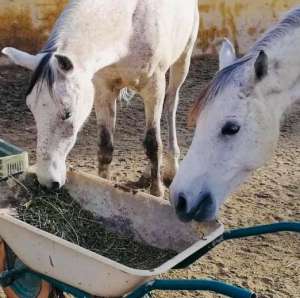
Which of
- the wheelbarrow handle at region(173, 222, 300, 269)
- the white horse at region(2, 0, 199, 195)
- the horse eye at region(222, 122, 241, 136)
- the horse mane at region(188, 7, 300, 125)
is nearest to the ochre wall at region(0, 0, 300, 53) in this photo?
the white horse at region(2, 0, 199, 195)

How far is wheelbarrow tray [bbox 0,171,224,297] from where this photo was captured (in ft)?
6.63

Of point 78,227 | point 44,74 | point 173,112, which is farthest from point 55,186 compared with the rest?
point 173,112

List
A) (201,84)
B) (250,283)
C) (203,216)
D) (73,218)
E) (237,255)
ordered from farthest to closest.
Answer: (201,84)
(237,255)
(250,283)
(73,218)
(203,216)

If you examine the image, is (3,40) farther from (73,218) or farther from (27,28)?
(73,218)

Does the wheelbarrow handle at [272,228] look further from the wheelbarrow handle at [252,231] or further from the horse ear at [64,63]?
the horse ear at [64,63]

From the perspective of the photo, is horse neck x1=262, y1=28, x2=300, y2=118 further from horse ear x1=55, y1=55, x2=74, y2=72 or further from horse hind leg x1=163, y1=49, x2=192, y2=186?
horse hind leg x1=163, y1=49, x2=192, y2=186

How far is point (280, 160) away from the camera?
440 centimetres

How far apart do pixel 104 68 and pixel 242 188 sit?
1.26m

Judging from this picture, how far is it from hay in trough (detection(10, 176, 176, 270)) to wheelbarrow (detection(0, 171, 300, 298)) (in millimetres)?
40

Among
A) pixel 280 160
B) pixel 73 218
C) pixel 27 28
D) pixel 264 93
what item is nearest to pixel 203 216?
pixel 264 93

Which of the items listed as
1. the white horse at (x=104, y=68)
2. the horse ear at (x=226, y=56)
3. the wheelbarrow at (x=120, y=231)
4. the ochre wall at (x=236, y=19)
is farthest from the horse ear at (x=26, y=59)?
the ochre wall at (x=236, y=19)

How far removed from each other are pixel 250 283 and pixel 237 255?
0.89ft

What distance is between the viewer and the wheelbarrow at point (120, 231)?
1982 mm

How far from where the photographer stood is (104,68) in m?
3.40
